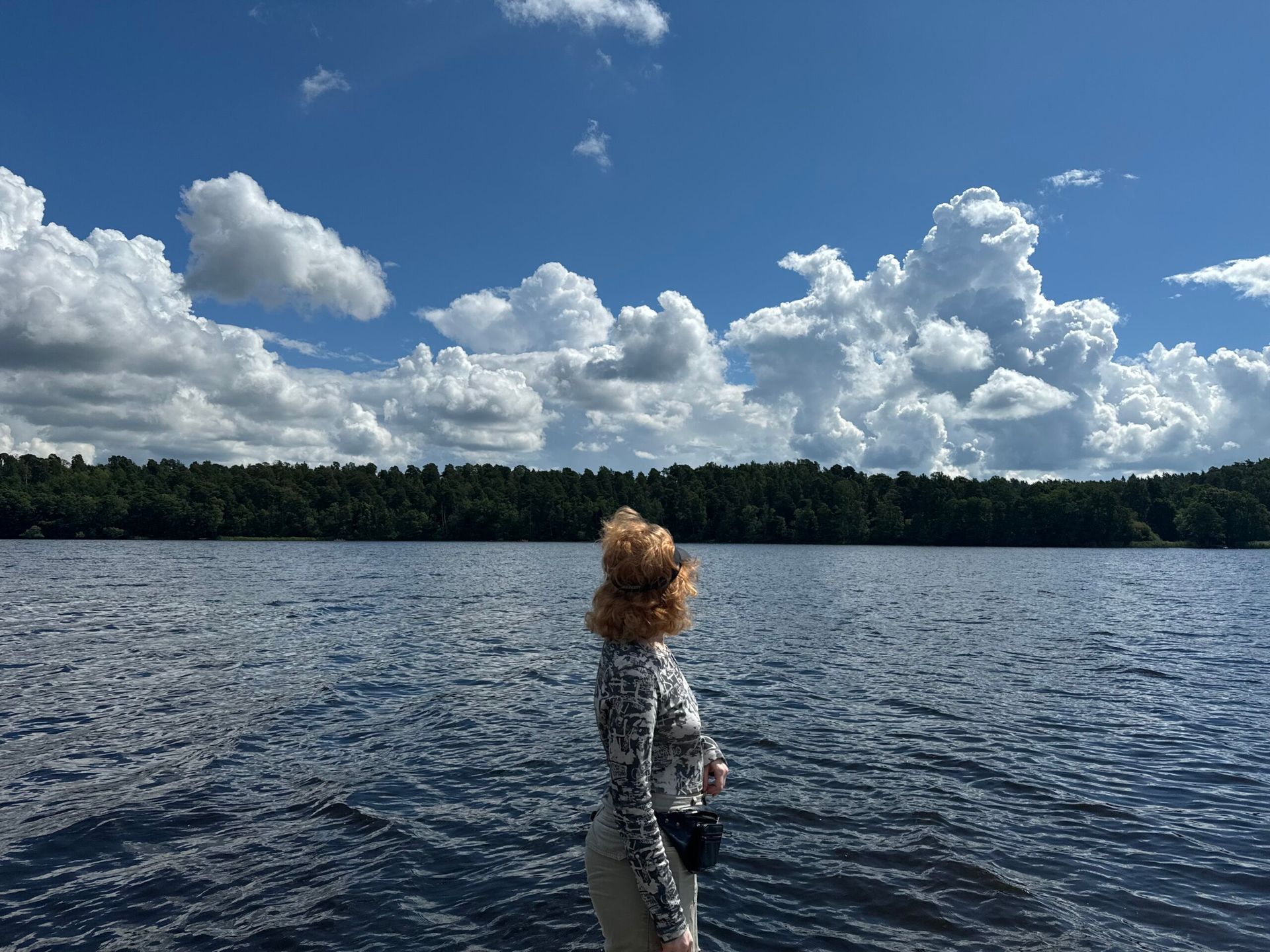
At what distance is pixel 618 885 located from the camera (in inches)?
184

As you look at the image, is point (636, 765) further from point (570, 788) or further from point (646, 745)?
point (570, 788)

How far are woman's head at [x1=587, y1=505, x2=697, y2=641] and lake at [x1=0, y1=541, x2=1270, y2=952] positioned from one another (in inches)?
258

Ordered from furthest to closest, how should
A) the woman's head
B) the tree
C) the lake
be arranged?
1. the tree
2. the lake
3. the woman's head

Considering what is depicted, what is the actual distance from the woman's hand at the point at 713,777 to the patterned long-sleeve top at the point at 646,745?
10.4 inches

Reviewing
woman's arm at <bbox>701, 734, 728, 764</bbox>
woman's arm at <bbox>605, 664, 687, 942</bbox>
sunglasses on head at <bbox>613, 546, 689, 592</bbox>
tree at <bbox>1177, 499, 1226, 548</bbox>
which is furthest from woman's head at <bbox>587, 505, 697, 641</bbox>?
tree at <bbox>1177, 499, 1226, 548</bbox>

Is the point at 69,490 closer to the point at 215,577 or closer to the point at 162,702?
the point at 215,577

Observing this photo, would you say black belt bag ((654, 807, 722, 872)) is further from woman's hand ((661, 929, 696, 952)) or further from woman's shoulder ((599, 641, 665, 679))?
woman's shoulder ((599, 641, 665, 679))

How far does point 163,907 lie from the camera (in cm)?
988

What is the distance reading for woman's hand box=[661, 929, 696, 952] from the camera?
466 cm

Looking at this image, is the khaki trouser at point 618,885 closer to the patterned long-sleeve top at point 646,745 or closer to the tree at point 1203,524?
the patterned long-sleeve top at point 646,745

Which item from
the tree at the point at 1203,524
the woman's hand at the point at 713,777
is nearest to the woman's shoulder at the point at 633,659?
the woman's hand at the point at 713,777

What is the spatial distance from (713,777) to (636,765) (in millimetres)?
955

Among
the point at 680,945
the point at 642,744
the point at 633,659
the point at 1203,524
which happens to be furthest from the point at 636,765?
the point at 1203,524

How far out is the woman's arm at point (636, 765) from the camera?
14.1 ft
